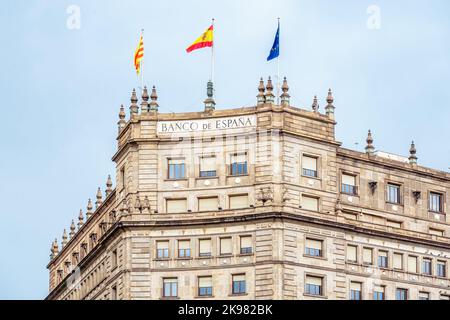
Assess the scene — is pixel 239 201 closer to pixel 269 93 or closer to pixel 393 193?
pixel 269 93

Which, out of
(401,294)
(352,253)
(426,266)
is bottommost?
(401,294)

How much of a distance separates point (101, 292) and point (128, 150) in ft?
54.6

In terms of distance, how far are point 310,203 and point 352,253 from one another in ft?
23.3

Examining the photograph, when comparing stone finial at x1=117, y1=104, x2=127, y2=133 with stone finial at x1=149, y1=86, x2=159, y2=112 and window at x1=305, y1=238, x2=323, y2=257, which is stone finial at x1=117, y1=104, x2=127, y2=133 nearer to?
stone finial at x1=149, y1=86, x2=159, y2=112

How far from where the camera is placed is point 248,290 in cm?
13300

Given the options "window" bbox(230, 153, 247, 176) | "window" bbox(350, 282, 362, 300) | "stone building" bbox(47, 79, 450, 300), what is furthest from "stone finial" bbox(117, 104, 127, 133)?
"window" bbox(350, 282, 362, 300)

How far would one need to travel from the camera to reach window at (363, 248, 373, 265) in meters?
141

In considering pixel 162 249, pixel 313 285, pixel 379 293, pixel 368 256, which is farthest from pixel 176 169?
pixel 379 293

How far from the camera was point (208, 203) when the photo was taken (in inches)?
5394

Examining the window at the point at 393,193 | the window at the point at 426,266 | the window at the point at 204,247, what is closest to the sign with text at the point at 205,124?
the window at the point at 204,247

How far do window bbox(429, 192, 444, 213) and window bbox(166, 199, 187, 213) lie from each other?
93.2ft

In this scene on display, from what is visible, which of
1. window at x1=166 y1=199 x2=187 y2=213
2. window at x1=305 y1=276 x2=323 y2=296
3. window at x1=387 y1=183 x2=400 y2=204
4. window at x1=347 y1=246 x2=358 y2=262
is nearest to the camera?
window at x1=305 y1=276 x2=323 y2=296
